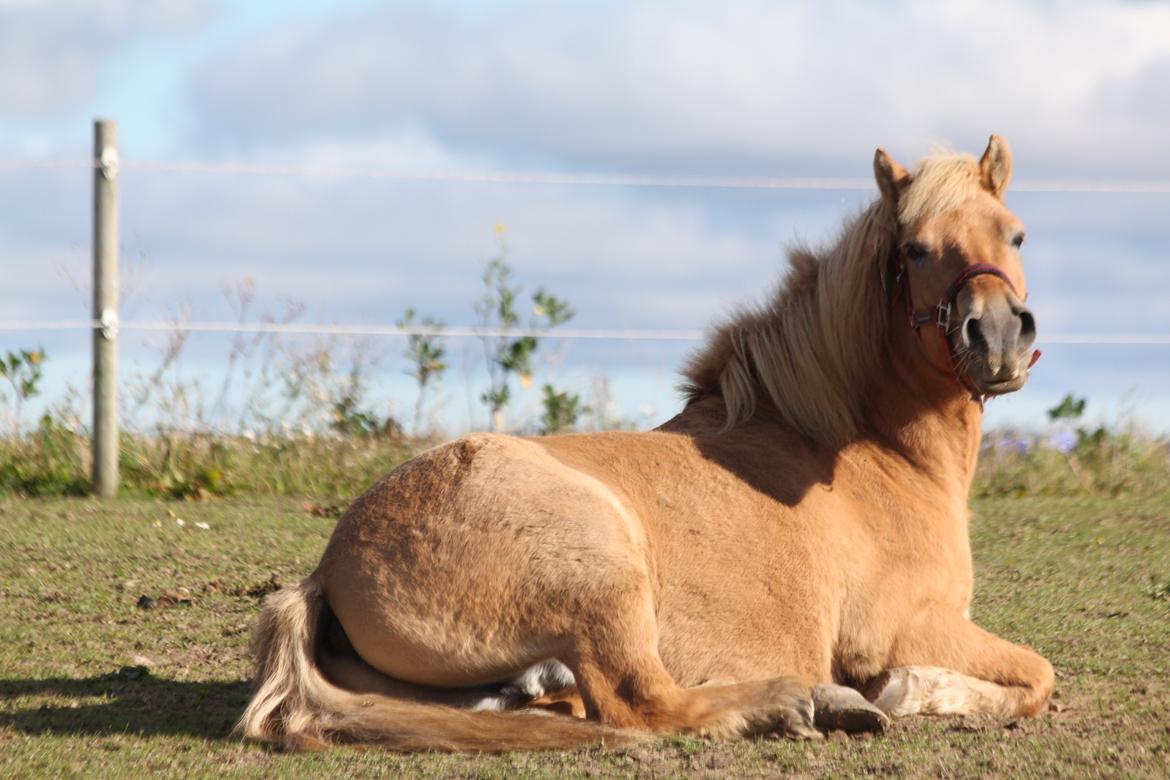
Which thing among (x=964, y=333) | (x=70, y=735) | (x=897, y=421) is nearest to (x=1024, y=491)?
(x=897, y=421)

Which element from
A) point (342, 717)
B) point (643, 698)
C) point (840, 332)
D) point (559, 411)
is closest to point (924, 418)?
point (840, 332)

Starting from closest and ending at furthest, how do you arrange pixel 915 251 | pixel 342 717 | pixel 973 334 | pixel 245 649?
pixel 342 717 < pixel 973 334 < pixel 915 251 < pixel 245 649

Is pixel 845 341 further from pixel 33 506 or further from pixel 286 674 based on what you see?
pixel 33 506

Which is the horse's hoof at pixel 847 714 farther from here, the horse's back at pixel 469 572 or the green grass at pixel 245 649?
the horse's back at pixel 469 572

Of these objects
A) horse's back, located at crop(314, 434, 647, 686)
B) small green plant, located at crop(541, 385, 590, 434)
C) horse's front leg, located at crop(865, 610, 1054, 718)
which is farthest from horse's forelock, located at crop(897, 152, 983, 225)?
small green plant, located at crop(541, 385, 590, 434)

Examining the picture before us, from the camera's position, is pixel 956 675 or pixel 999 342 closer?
pixel 999 342

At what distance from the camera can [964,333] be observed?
12.0ft

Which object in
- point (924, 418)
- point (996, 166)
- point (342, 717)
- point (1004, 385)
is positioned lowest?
point (342, 717)

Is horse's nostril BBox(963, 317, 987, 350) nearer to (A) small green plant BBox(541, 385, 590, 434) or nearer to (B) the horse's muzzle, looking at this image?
(B) the horse's muzzle

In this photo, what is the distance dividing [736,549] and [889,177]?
4.14 ft

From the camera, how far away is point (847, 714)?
3.40 m

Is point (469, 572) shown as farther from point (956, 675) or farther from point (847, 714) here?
point (956, 675)

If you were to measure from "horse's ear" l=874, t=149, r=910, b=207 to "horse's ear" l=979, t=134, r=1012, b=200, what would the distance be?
9.5 inches

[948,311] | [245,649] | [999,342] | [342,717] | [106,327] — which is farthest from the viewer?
[106,327]
